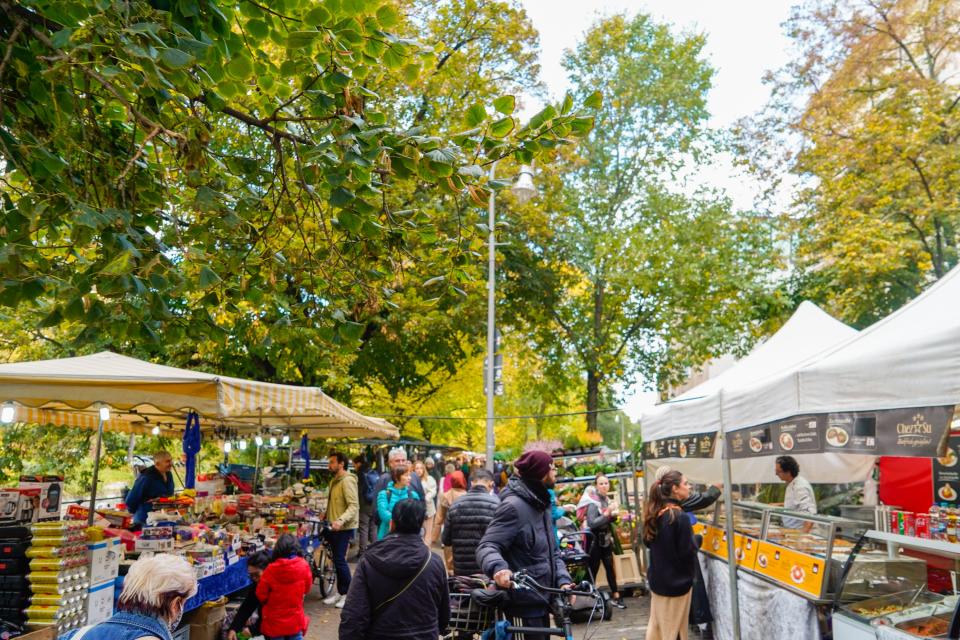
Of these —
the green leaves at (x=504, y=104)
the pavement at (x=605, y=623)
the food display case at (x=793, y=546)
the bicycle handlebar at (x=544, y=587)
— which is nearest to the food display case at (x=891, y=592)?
the food display case at (x=793, y=546)

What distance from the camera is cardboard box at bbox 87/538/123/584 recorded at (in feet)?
20.3

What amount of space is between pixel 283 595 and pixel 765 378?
477cm

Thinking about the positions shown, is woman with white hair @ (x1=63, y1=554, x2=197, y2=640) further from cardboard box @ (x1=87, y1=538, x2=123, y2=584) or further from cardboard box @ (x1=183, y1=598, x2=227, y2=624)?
cardboard box @ (x1=183, y1=598, x2=227, y2=624)

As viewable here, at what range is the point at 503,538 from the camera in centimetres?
487

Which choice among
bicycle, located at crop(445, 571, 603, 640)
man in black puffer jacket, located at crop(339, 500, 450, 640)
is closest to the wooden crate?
bicycle, located at crop(445, 571, 603, 640)

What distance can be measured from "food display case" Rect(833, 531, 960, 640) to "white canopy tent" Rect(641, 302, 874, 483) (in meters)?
1.68

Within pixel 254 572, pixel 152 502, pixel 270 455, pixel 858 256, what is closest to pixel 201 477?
pixel 152 502

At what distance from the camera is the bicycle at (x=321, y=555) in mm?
11164

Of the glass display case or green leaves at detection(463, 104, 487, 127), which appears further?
the glass display case

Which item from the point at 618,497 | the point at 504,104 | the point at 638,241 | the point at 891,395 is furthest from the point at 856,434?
the point at 638,241

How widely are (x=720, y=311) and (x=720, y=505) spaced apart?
1772 centimetres

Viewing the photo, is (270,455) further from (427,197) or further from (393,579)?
(393,579)

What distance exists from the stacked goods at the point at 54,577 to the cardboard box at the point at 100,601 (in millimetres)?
118

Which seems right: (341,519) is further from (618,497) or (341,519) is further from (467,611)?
(618,497)
